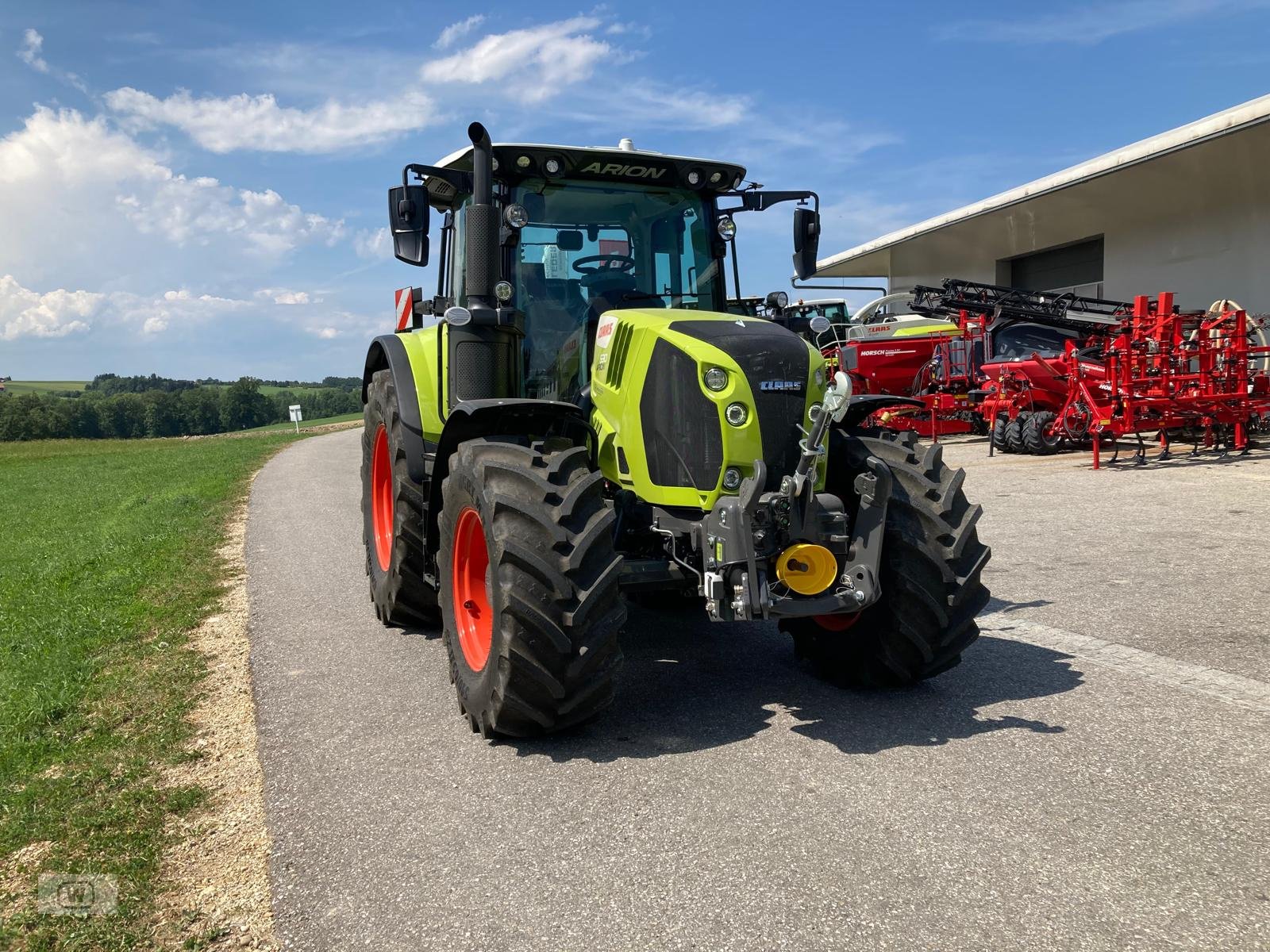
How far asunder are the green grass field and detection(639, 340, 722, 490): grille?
7.26 ft

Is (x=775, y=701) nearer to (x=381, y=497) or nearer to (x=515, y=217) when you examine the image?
(x=515, y=217)

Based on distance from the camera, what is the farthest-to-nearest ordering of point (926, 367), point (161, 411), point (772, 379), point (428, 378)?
point (161, 411), point (926, 367), point (428, 378), point (772, 379)

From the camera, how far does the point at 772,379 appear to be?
413 centimetres

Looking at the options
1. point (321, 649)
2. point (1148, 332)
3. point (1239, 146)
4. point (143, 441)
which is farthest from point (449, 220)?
point (143, 441)

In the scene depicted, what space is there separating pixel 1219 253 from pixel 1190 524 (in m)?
13.0

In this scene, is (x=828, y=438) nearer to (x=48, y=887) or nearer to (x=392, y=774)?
(x=392, y=774)

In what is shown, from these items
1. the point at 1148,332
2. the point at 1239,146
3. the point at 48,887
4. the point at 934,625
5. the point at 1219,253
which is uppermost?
the point at 1239,146

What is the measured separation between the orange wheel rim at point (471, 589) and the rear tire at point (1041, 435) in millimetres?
12800

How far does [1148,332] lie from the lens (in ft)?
43.9

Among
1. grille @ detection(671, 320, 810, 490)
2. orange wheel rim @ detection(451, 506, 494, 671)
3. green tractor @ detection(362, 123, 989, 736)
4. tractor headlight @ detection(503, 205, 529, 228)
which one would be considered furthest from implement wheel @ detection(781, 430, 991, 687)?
tractor headlight @ detection(503, 205, 529, 228)

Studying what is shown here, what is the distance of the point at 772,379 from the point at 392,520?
10.1ft

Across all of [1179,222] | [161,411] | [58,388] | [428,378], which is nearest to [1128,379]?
[1179,222]

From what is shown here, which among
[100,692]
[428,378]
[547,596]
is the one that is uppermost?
[428,378]

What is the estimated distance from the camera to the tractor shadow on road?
3.97 metres
